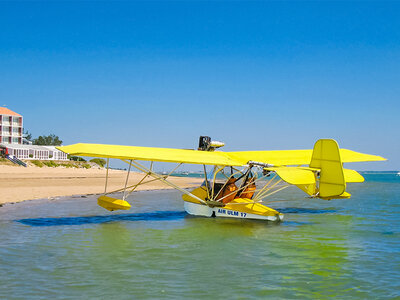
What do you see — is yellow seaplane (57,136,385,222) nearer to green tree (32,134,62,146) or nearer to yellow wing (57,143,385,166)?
yellow wing (57,143,385,166)

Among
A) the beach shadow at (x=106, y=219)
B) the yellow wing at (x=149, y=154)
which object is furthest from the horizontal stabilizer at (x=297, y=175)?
the beach shadow at (x=106, y=219)

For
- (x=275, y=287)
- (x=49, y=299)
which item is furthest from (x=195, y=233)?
(x=49, y=299)

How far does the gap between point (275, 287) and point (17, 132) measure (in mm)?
79728

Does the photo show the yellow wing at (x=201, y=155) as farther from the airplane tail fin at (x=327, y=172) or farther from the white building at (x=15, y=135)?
the white building at (x=15, y=135)

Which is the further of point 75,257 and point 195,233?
point 195,233

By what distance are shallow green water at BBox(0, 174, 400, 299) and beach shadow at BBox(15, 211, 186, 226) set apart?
0.17 feet

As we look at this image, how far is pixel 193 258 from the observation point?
28.9 feet

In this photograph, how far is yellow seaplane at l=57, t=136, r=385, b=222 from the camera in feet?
38.2

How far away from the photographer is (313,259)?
8852 millimetres

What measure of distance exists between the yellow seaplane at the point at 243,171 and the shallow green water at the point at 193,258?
0.56m

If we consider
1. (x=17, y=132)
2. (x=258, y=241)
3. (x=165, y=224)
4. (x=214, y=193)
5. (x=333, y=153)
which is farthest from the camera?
(x=17, y=132)

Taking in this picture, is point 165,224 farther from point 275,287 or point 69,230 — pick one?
point 275,287

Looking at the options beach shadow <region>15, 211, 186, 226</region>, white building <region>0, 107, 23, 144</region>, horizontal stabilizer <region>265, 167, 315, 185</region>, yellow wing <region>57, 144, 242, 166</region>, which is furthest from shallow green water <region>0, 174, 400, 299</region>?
white building <region>0, 107, 23, 144</region>

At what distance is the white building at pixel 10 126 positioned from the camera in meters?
75.0
